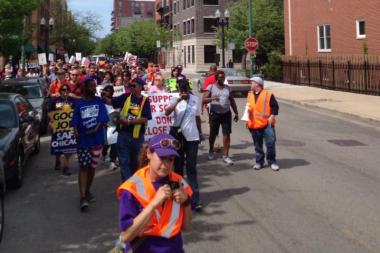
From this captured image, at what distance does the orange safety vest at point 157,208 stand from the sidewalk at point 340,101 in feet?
46.6

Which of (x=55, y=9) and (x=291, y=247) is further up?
(x=55, y=9)

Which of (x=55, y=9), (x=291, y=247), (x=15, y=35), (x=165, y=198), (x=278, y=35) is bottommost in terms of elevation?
(x=291, y=247)

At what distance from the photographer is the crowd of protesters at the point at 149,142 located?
122 inches

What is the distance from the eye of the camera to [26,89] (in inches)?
618

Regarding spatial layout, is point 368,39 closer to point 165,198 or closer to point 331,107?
point 331,107

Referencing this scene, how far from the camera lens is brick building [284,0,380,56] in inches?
1126

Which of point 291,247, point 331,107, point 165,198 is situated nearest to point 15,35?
point 331,107

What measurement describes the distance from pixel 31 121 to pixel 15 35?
44.6 ft

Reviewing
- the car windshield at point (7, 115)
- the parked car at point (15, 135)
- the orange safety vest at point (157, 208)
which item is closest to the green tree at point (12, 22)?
the parked car at point (15, 135)

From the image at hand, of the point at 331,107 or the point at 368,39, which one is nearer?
the point at 331,107

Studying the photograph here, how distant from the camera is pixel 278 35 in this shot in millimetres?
44531

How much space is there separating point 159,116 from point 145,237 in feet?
16.9

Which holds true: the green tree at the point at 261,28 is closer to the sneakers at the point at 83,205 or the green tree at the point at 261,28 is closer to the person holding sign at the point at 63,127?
the person holding sign at the point at 63,127

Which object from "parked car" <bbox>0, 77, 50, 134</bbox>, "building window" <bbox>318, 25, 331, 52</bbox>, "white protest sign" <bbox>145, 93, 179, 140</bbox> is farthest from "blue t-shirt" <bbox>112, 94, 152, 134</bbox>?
"building window" <bbox>318, 25, 331, 52</bbox>
